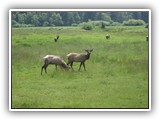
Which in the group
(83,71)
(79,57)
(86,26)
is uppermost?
(86,26)

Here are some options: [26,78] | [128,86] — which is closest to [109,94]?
[128,86]

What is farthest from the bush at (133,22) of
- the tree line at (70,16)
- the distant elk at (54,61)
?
the distant elk at (54,61)

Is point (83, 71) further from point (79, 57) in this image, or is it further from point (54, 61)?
point (54, 61)

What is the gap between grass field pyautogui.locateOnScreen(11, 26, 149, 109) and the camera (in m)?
9.00

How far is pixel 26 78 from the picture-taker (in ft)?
29.6

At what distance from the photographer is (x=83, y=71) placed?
9047 millimetres

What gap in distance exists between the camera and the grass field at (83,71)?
9000mm

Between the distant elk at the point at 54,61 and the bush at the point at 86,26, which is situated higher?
the bush at the point at 86,26

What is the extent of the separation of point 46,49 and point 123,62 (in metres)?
0.67

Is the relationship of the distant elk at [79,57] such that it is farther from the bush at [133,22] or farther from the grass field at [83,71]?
the bush at [133,22]

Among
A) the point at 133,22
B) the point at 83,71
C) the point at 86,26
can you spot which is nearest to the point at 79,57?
the point at 83,71

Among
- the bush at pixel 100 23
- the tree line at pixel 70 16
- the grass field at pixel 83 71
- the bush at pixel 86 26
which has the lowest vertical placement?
the grass field at pixel 83 71

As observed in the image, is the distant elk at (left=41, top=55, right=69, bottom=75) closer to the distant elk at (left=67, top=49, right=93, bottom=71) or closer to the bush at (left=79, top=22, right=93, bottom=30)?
the distant elk at (left=67, top=49, right=93, bottom=71)
